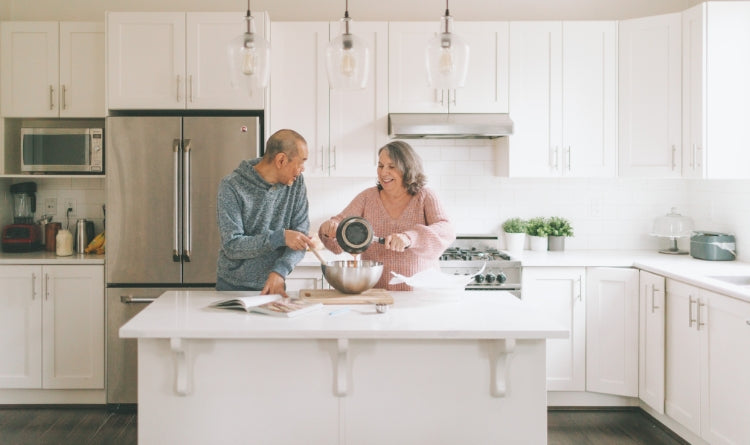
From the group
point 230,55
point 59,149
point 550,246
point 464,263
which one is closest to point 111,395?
point 59,149

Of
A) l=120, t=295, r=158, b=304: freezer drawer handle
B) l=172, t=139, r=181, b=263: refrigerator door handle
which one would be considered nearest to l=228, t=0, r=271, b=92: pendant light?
l=172, t=139, r=181, b=263: refrigerator door handle

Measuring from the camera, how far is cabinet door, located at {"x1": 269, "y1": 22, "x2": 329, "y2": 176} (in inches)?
163

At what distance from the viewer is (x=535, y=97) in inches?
165

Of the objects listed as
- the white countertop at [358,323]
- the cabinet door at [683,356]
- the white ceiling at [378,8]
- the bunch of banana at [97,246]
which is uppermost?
the white ceiling at [378,8]

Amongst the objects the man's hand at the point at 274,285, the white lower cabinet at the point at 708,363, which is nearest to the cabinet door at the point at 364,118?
the man's hand at the point at 274,285

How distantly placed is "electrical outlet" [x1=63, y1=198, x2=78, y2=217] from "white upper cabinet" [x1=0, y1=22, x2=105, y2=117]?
0.68 meters

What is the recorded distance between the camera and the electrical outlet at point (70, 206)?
4.48 metres

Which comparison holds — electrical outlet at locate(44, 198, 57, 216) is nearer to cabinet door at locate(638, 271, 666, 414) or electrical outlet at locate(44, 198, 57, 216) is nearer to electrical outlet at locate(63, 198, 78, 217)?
electrical outlet at locate(63, 198, 78, 217)

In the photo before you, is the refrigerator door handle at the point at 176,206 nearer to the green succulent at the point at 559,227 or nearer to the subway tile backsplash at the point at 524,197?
the subway tile backsplash at the point at 524,197

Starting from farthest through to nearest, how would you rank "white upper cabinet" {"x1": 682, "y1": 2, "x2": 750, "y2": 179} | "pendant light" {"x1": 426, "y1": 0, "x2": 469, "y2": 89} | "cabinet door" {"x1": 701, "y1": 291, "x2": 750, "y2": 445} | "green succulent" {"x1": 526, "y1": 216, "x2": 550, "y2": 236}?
"green succulent" {"x1": 526, "y1": 216, "x2": 550, "y2": 236} → "white upper cabinet" {"x1": 682, "y1": 2, "x2": 750, "y2": 179} → "cabinet door" {"x1": 701, "y1": 291, "x2": 750, "y2": 445} → "pendant light" {"x1": 426, "y1": 0, "x2": 469, "y2": 89}

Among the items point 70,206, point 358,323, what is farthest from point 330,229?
point 70,206

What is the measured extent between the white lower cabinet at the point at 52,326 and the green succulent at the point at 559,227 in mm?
3077

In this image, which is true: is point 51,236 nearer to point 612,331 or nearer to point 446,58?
point 446,58

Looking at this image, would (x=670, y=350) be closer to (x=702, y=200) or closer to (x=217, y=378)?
(x=702, y=200)
